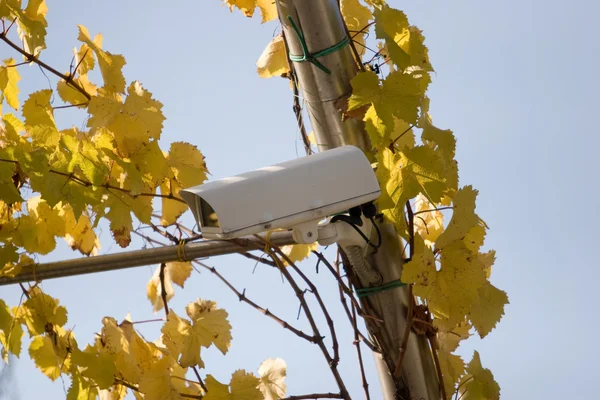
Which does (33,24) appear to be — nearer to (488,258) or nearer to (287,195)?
(287,195)

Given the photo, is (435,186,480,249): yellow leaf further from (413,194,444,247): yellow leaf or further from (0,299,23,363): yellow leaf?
(0,299,23,363): yellow leaf

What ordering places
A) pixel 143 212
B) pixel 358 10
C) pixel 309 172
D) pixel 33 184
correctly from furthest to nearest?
1. pixel 358 10
2. pixel 143 212
3. pixel 33 184
4. pixel 309 172

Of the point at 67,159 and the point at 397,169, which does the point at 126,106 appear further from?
the point at 397,169

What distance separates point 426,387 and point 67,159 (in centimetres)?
57

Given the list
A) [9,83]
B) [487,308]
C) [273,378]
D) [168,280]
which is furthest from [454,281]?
[9,83]

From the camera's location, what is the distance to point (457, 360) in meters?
1.20

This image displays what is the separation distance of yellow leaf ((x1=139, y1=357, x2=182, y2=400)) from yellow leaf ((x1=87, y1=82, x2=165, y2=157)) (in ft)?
1.06

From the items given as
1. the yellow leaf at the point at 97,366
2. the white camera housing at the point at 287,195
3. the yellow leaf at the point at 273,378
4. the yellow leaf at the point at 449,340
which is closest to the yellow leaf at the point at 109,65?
the white camera housing at the point at 287,195

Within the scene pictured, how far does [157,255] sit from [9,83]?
0.37 m

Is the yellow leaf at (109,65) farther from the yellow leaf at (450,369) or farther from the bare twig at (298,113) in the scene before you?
the yellow leaf at (450,369)

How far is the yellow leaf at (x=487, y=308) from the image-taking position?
1.00 metres

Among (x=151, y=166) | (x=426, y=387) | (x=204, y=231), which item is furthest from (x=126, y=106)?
(x=426, y=387)

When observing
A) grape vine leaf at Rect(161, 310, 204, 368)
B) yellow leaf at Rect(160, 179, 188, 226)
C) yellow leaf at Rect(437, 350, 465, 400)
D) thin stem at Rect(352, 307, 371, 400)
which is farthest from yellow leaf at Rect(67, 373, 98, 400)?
yellow leaf at Rect(437, 350, 465, 400)

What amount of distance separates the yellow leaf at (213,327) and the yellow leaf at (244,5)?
473mm
